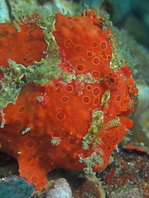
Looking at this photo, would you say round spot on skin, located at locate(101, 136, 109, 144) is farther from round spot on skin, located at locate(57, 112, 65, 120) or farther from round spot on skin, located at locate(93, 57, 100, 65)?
round spot on skin, located at locate(93, 57, 100, 65)

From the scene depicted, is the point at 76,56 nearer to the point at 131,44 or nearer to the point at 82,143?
the point at 82,143

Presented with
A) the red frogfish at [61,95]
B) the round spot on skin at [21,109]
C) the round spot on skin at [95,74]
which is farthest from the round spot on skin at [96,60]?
the round spot on skin at [21,109]

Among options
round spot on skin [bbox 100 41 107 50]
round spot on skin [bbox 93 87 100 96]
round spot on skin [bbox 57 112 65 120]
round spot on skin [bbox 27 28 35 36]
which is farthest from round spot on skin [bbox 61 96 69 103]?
round spot on skin [bbox 27 28 35 36]

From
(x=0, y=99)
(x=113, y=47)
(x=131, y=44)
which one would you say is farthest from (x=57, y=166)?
(x=131, y=44)

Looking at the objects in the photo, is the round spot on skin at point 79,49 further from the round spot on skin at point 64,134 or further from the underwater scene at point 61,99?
the round spot on skin at point 64,134

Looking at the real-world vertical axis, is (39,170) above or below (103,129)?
below

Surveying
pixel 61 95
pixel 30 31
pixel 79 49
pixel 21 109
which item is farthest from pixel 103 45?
pixel 21 109

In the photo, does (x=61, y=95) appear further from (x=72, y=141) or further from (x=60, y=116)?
(x=72, y=141)
